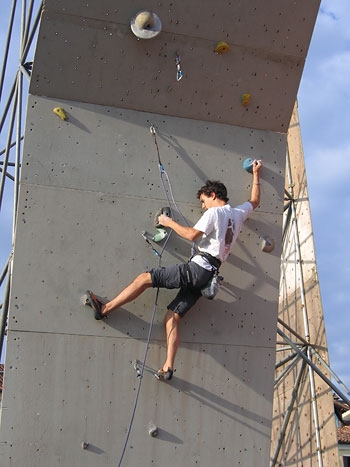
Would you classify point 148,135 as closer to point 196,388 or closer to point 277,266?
point 277,266

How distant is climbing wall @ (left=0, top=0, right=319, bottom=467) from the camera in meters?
7.52

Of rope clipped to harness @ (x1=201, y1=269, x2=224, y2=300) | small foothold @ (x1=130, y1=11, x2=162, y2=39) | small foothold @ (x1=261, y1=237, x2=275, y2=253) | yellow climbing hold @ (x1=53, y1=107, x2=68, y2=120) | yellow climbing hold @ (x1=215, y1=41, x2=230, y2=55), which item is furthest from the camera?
small foothold @ (x1=261, y1=237, x2=275, y2=253)

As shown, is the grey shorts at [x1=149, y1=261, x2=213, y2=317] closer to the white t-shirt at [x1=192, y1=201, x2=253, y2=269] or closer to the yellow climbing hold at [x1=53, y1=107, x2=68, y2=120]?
the white t-shirt at [x1=192, y1=201, x2=253, y2=269]

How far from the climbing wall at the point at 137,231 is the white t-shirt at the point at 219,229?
0.45m

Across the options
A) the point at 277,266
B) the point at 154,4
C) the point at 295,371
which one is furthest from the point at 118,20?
the point at 295,371

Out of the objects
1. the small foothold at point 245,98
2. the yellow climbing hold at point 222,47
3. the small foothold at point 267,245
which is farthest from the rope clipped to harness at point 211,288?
the yellow climbing hold at point 222,47

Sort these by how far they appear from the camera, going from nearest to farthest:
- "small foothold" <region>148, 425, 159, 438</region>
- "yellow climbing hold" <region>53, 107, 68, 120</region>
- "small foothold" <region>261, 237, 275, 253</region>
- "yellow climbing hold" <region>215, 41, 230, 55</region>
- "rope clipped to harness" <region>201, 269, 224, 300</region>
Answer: "rope clipped to harness" <region>201, 269, 224, 300</region>, "small foothold" <region>148, 425, 159, 438</region>, "yellow climbing hold" <region>53, 107, 68, 120</region>, "yellow climbing hold" <region>215, 41, 230, 55</region>, "small foothold" <region>261, 237, 275, 253</region>

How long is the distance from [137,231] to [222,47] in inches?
84.2

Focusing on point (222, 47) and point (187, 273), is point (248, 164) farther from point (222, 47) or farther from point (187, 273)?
point (187, 273)

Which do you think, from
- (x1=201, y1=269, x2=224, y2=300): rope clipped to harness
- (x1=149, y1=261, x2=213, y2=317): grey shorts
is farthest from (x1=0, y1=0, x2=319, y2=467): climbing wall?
(x1=201, y1=269, x2=224, y2=300): rope clipped to harness

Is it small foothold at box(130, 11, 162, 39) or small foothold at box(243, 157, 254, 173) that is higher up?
small foothold at box(130, 11, 162, 39)

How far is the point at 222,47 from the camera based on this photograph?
809 cm

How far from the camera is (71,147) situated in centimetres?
794

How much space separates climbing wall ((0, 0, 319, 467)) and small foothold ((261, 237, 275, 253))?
5 cm
